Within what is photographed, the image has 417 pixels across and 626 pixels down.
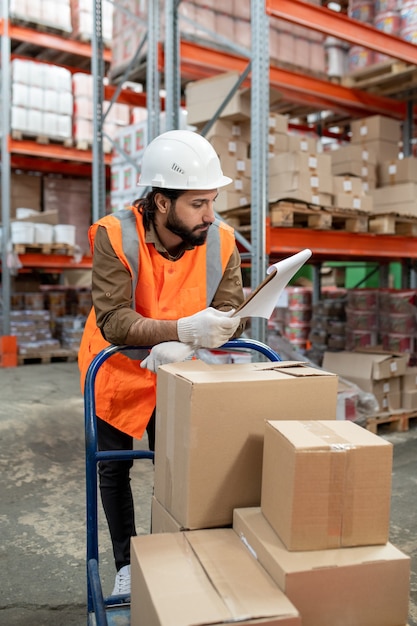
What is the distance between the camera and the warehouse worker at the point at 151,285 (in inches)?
81.7

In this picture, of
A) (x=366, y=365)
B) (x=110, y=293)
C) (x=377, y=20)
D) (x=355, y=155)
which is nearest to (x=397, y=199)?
(x=355, y=155)

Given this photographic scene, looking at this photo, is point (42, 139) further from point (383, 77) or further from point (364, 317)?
point (364, 317)

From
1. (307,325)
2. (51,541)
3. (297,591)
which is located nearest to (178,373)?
(297,591)

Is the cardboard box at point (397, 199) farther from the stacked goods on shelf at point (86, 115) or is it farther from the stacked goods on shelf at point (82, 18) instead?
the stacked goods on shelf at point (82, 18)

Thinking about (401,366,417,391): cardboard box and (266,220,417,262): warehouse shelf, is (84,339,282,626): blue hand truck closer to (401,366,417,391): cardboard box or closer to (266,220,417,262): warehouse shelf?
(266,220,417,262): warehouse shelf

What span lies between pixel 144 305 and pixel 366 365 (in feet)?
11.4

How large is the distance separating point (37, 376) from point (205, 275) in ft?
19.9

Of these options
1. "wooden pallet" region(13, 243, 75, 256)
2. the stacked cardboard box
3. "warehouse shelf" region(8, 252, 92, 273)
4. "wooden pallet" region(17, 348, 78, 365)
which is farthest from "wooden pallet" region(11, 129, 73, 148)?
the stacked cardboard box

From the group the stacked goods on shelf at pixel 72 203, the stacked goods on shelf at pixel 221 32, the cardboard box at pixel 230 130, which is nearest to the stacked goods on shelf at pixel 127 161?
the stacked goods on shelf at pixel 221 32

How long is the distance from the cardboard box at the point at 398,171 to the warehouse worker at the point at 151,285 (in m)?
4.31

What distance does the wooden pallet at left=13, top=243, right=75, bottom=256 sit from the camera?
8.43 meters

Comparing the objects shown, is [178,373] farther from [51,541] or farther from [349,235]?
[349,235]

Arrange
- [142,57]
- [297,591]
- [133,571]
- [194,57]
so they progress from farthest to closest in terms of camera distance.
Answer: [142,57]
[194,57]
[133,571]
[297,591]

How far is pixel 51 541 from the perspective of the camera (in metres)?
3.16
